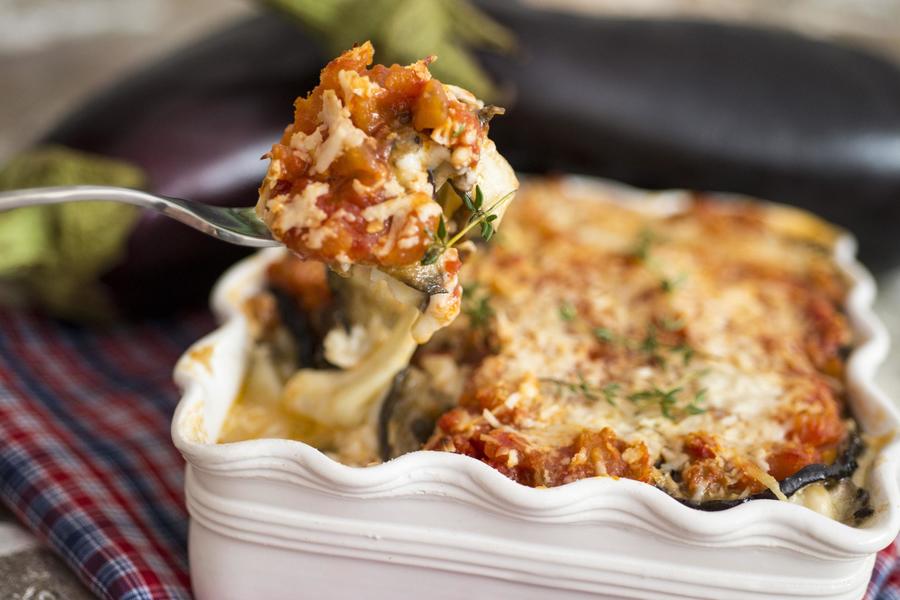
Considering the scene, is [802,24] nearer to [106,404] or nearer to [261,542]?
[106,404]

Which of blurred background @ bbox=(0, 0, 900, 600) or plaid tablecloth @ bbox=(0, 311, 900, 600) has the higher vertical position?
blurred background @ bbox=(0, 0, 900, 600)

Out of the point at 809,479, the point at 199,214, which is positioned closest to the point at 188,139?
the point at 199,214

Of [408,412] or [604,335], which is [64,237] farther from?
[604,335]

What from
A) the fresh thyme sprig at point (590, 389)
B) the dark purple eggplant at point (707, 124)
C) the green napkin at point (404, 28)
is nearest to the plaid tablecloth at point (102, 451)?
the fresh thyme sprig at point (590, 389)

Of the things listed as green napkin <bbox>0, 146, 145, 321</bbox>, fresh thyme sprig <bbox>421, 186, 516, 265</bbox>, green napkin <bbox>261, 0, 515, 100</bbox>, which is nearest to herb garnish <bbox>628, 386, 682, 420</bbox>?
fresh thyme sprig <bbox>421, 186, 516, 265</bbox>

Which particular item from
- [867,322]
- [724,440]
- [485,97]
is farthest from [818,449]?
[485,97]

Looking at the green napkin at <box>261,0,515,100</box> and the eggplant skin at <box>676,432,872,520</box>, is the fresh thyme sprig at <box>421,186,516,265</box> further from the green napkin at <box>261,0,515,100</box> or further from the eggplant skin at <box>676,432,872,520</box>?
the green napkin at <box>261,0,515,100</box>
